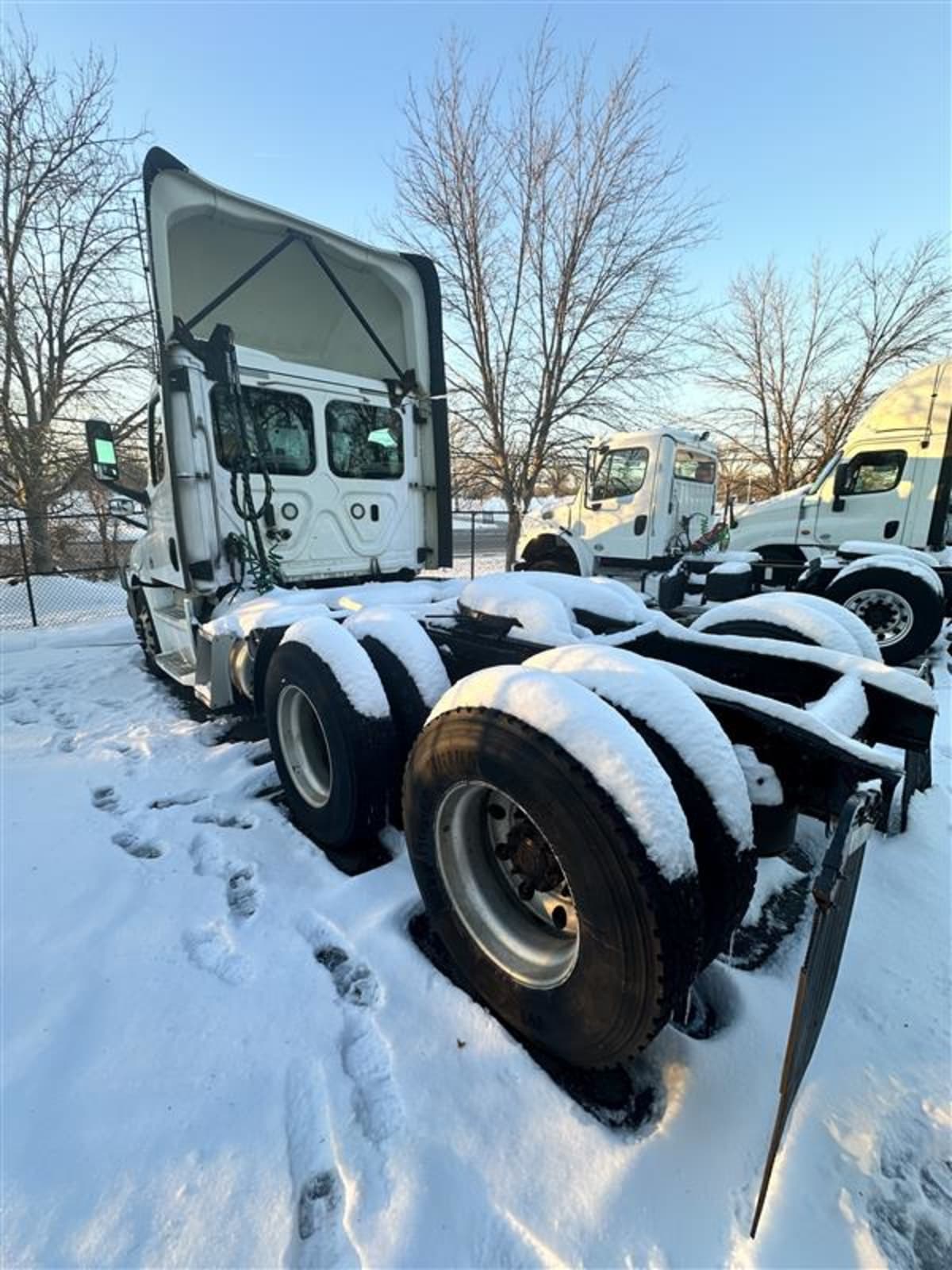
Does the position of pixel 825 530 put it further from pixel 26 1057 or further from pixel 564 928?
pixel 26 1057

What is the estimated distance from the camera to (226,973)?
206cm

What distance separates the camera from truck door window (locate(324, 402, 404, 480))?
16.0 ft

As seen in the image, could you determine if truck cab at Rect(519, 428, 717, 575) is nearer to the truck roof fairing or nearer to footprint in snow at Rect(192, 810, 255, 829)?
the truck roof fairing

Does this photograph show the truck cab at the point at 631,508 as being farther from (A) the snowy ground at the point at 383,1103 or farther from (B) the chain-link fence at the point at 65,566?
(A) the snowy ground at the point at 383,1103

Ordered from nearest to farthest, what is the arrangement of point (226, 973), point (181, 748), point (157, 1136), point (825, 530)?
point (157, 1136) → point (226, 973) → point (181, 748) → point (825, 530)

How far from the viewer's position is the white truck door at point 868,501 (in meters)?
8.55

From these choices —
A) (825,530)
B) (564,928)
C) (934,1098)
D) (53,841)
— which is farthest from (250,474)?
(825,530)

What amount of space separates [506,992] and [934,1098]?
1184mm

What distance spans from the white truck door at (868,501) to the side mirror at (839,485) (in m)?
0.01

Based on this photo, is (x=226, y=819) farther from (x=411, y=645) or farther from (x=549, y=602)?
(x=549, y=602)

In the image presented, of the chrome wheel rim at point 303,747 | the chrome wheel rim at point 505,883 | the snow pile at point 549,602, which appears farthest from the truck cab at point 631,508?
the chrome wheel rim at point 505,883

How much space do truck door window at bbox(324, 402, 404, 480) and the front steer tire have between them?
249 centimetres

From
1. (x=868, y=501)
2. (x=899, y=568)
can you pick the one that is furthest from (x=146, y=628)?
(x=868, y=501)

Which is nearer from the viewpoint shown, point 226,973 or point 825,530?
point 226,973
